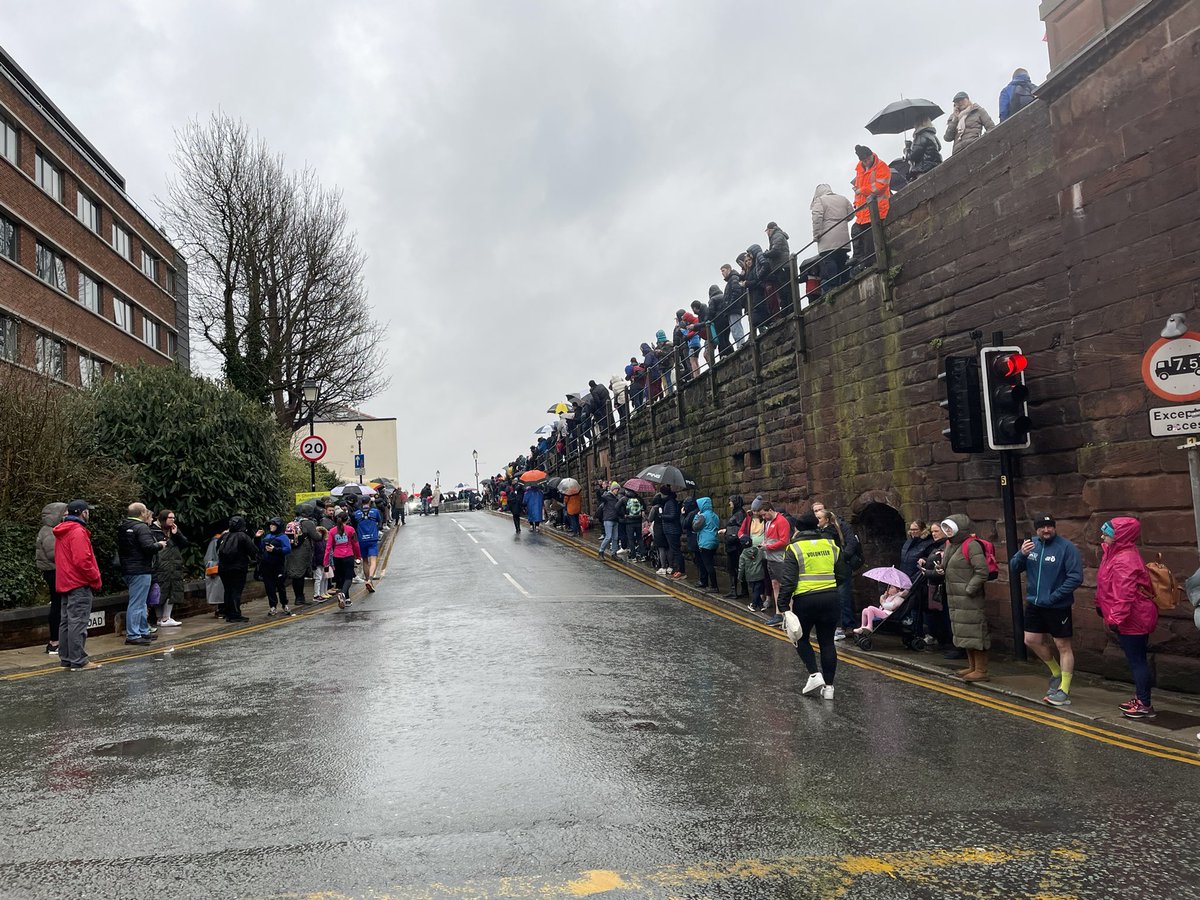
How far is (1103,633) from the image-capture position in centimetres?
891

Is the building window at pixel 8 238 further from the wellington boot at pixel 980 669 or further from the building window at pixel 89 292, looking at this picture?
the wellington boot at pixel 980 669

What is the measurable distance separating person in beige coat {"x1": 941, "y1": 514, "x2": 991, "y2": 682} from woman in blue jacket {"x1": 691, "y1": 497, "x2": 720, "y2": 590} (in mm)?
6961

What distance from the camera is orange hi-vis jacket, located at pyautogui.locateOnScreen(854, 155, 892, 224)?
1240 cm

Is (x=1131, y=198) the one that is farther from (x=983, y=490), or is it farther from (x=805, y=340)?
(x=805, y=340)

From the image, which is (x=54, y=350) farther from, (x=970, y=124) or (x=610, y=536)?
(x=970, y=124)

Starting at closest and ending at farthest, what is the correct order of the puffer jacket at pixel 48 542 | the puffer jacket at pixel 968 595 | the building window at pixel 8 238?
the puffer jacket at pixel 968 595
the puffer jacket at pixel 48 542
the building window at pixel 8 238

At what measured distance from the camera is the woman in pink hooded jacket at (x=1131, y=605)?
7.18 m

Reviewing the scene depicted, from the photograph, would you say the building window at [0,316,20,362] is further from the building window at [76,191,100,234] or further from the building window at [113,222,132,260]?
the building window at [113,222,132,260]

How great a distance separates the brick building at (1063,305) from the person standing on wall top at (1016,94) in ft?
3.02

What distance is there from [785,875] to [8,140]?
30.6 meters

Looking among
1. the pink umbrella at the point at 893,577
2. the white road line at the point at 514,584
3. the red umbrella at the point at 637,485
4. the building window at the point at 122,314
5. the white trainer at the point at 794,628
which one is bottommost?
the white road line at the point at 514,584

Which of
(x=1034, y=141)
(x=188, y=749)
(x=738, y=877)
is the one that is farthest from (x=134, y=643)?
(x=1034, y=141)

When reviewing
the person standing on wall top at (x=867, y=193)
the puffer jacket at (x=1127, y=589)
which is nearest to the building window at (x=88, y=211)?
the person standing on wall top at (x=867, y=193)

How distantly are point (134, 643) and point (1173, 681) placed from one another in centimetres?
1183
